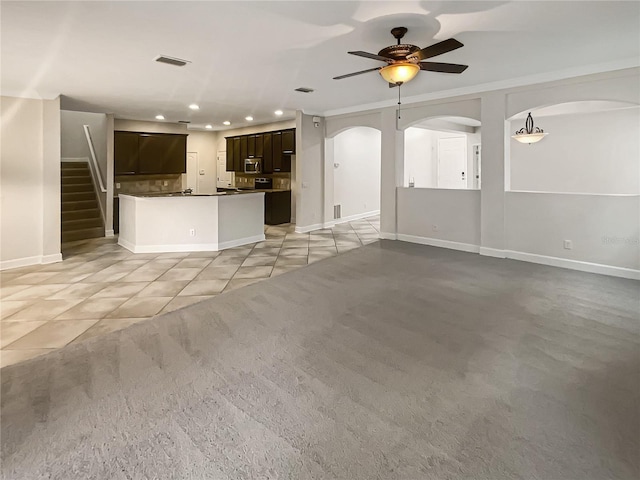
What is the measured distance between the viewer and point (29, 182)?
5812 mm

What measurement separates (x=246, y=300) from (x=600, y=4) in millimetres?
4208

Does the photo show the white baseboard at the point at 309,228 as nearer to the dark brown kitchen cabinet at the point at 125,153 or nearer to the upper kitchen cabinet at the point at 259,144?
the upper kitchen cabinet at the point at 259,144

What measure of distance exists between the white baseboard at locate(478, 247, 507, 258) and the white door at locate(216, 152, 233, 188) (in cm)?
790

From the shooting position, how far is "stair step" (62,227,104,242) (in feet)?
25.4

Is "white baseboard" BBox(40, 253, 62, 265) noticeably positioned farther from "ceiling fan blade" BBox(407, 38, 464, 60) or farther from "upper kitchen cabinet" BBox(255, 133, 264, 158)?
"ceiling fan blade" BBox(407, 38, 464, 60)

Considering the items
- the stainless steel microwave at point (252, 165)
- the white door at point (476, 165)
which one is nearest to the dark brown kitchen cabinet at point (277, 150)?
the stainless steel microwave at point (252, 165)

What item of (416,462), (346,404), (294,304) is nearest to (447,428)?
(416,462)

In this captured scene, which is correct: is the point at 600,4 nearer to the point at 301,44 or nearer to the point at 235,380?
the point at 301,44

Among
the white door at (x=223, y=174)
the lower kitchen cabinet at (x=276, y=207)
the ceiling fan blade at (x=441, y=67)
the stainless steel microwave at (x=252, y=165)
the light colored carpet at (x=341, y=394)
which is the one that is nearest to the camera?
the light colored carpet at (x=341, y=394)

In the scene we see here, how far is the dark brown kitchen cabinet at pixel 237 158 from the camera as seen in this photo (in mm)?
10883

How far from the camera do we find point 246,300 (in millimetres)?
4133

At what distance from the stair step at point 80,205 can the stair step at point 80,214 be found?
118 millimetres

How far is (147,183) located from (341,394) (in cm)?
910

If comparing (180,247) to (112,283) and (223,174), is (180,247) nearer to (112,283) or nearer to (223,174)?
(112,283)
